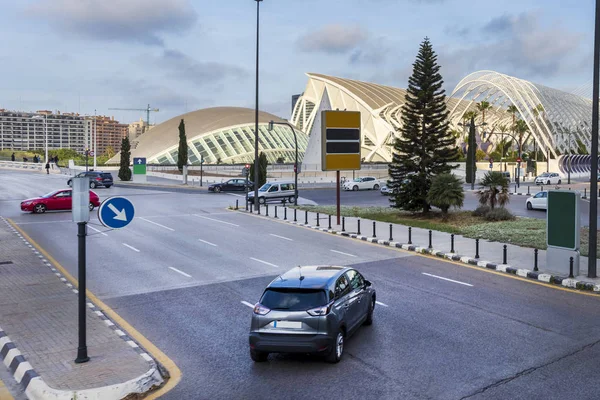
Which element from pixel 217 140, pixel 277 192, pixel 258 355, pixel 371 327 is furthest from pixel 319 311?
pixel 217 140

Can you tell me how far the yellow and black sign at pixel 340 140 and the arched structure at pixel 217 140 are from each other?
5343cm

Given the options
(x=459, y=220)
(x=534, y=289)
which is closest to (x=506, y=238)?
(x=459, y=220)

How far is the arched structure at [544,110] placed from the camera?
9256 cm

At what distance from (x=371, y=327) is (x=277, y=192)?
30.2 m

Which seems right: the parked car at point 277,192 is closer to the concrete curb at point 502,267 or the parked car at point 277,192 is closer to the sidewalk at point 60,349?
the concrete curb at point 502,267

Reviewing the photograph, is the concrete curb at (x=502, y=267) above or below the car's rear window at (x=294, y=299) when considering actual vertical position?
below

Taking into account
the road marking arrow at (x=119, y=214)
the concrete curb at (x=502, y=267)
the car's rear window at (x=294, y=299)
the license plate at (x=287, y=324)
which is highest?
the road marking arrow at (x=119, y=214)

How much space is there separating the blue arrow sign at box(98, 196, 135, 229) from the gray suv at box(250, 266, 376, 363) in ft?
9.17

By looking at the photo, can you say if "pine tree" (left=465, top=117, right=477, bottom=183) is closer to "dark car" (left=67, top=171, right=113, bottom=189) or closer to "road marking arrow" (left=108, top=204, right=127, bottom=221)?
"dark car" (left=67, top=171, right=113, bottom=189)

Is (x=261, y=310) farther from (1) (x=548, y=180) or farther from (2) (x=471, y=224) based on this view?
(1) (x=548, y=180)

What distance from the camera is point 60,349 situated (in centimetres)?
959

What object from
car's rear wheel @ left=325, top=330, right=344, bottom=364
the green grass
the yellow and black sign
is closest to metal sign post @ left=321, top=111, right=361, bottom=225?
the yellow and black sign

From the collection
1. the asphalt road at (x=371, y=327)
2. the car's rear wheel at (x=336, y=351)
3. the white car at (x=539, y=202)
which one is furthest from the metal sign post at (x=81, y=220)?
the white car at (x=539, y=202)

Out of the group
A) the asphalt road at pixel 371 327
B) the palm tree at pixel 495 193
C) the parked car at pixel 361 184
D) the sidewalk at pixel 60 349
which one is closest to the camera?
the sidewalk at pixel 60 349
